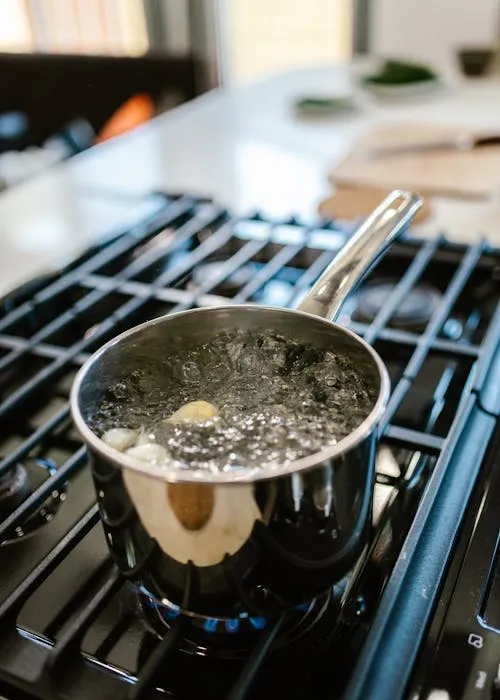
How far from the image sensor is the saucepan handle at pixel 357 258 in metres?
0.48

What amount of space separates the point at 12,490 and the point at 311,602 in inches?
8.7

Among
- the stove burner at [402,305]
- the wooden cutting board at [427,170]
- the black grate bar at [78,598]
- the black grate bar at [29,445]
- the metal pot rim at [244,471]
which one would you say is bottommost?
the stove burner at [402,305]

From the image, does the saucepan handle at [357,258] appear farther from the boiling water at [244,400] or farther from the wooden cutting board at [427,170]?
the wooden cutting board at [427,170]

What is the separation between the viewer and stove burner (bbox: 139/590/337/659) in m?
0.41

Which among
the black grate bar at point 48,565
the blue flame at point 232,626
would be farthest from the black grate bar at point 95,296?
the blue flame at point 232,626

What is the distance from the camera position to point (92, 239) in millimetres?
941

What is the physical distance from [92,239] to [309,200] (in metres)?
0.31

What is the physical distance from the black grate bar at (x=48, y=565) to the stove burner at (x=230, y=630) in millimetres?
63

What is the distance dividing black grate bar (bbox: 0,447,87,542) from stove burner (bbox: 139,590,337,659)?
4.1 inches

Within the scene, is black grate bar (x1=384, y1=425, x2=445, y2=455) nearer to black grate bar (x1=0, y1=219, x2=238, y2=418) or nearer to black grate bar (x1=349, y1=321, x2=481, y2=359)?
black grate bar (x1=349, y1=321, x2=481, y2=359)

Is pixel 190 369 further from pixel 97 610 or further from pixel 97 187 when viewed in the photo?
pixel 97 187

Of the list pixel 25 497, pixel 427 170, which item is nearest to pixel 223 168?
pixel 427 170

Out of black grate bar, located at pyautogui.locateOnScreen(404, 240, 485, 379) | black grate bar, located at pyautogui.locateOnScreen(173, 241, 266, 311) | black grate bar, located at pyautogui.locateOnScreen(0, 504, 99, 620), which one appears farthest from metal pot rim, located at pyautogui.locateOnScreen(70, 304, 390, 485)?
black grate bar, located at pyautogui.locateOnScreen(173, 241, 266, 311)

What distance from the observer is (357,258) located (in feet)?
1.62
